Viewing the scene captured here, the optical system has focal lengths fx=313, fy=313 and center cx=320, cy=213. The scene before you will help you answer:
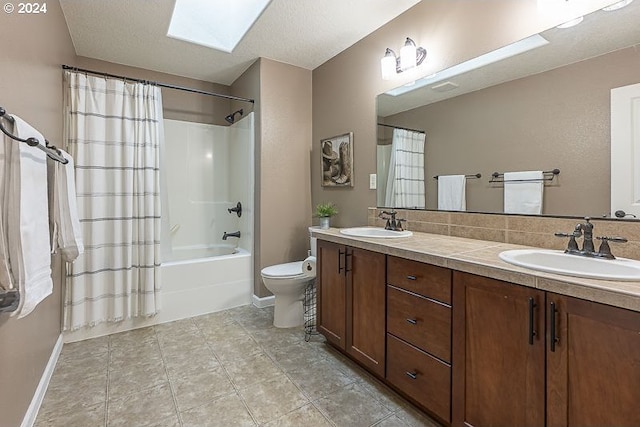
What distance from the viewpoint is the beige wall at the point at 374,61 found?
5.79 ft

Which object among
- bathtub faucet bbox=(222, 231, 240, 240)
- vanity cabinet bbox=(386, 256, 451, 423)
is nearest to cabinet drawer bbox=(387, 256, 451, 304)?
vanity cabinet bbox=(386, 256, 451, 423)

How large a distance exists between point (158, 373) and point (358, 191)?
1971 mm

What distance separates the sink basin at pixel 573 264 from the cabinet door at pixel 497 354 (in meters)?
0.12

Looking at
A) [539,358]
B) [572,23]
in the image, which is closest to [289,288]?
[539,358]

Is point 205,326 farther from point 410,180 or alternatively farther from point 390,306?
point 410,180

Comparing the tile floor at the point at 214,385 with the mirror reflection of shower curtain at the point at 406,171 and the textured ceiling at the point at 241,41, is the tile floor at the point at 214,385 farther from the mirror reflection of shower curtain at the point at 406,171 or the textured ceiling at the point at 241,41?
the textured ceiling at the point at 241,41

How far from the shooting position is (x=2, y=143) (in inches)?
38.4

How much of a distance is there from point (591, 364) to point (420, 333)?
65cm

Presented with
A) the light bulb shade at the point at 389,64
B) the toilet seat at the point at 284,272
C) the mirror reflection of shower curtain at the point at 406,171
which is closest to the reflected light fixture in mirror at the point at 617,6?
the mirror reflection of shower curtain at the point at 406,171

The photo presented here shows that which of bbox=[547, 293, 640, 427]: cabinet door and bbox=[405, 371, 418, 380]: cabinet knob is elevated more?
bbox=[547, 293, 640, 427]: cabinet door

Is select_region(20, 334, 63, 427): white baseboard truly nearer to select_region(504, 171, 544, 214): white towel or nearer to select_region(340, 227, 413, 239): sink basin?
select_region(340, 227, 413, 239): sink basin

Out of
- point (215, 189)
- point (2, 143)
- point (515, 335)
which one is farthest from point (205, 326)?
point (515, 335)

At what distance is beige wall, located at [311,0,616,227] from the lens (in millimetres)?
1765

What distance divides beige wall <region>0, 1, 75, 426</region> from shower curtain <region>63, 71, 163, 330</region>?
0.46 ft
